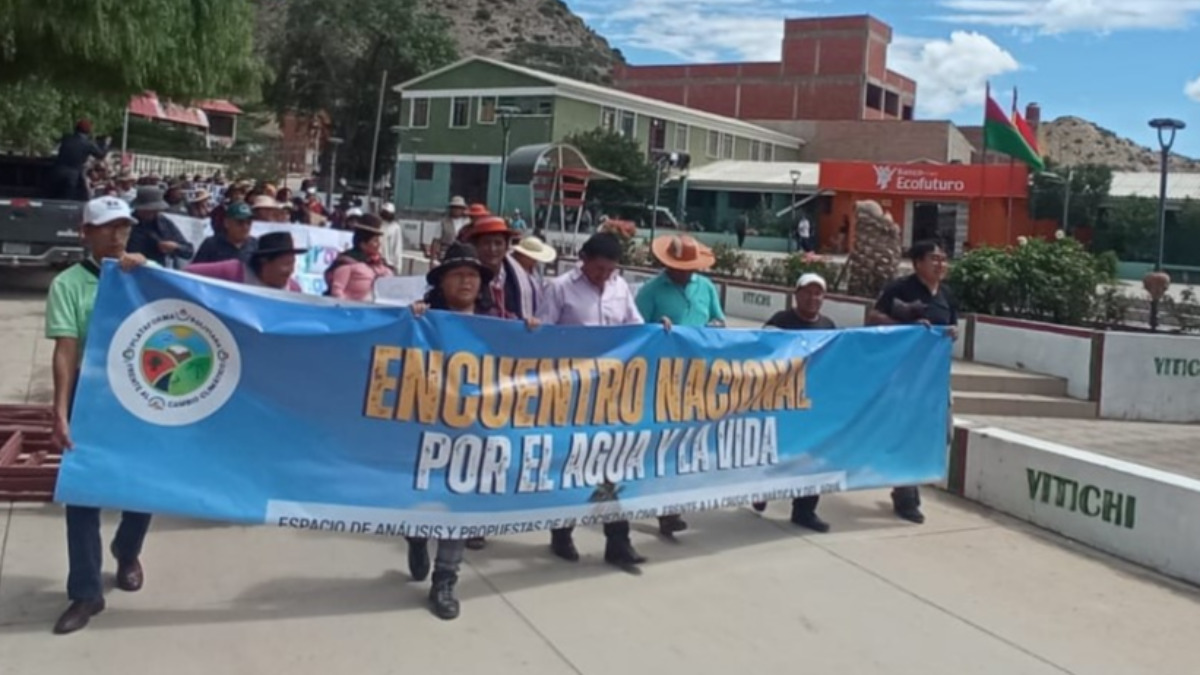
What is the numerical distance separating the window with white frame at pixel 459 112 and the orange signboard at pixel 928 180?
18979mm

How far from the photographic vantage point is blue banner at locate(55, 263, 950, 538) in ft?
15.4

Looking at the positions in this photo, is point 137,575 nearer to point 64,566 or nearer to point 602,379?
point 64,566

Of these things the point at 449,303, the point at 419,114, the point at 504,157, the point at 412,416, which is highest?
the point at 419,114

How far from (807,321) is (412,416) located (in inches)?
110

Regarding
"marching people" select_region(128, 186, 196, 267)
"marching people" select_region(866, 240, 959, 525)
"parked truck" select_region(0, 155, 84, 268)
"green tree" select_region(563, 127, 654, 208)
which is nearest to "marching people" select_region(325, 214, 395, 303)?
"marching people" select_region(128, 186, 196, 267)

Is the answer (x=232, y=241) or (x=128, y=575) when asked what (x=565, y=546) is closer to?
(x=128, y=575)

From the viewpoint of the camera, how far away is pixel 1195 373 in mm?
12898

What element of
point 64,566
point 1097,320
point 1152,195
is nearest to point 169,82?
point 64,566

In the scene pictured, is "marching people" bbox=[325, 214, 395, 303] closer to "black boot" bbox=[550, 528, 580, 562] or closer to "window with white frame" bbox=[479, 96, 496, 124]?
"black boot" bbox=[550, 528, 580, 562]

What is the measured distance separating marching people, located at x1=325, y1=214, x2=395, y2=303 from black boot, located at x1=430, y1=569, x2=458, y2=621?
2616mm

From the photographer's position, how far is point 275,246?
5.35m

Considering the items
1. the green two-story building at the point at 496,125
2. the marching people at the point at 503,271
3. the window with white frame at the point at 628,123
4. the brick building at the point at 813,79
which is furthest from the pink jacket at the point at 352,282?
the brick building at the point at 813,79

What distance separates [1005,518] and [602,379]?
327cm

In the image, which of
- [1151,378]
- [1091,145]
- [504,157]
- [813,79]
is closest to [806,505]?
[1151,378]
